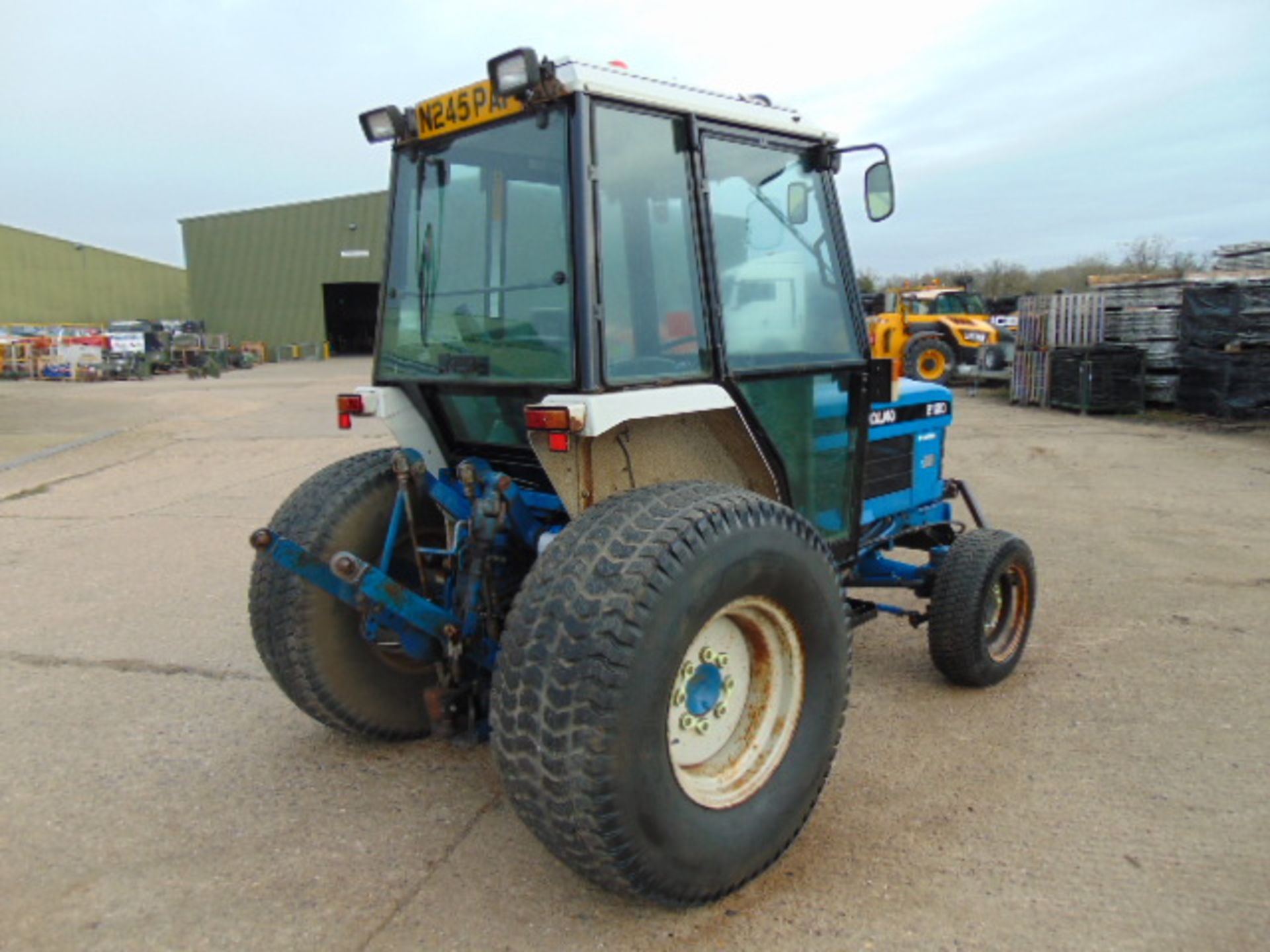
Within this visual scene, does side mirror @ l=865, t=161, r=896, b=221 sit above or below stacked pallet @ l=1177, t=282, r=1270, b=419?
above

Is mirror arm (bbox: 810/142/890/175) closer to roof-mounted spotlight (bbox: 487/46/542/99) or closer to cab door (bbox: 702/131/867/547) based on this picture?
cab door (bbox: 702/131/867/547)

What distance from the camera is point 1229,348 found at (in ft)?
43.3

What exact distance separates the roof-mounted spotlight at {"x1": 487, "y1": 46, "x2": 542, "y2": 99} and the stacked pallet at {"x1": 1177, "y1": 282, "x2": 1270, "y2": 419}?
1357cm

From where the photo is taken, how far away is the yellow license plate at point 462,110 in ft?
9.62

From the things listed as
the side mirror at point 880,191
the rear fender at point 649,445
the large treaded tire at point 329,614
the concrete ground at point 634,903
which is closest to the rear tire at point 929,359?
the concrete ground at point 634,903

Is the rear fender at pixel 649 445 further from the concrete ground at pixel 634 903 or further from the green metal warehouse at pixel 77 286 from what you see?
the green metal warehouse at pixel 77 286

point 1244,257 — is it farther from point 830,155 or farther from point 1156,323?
point 830,155

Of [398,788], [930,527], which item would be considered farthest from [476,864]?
[930,527]

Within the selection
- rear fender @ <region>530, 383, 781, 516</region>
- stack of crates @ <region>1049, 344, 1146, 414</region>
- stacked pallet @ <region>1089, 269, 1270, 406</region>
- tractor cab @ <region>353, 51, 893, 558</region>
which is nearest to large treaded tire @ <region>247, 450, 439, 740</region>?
tractor cab @ <region>353, 51, 893, 558</region>

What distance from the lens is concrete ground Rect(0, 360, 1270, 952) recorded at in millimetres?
2576

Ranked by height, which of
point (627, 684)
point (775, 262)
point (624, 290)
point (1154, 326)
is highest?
point (775, 262)

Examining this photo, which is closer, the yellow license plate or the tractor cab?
the tractor cab

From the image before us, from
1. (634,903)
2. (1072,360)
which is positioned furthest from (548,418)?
(1072,360)

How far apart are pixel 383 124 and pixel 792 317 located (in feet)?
5.34
